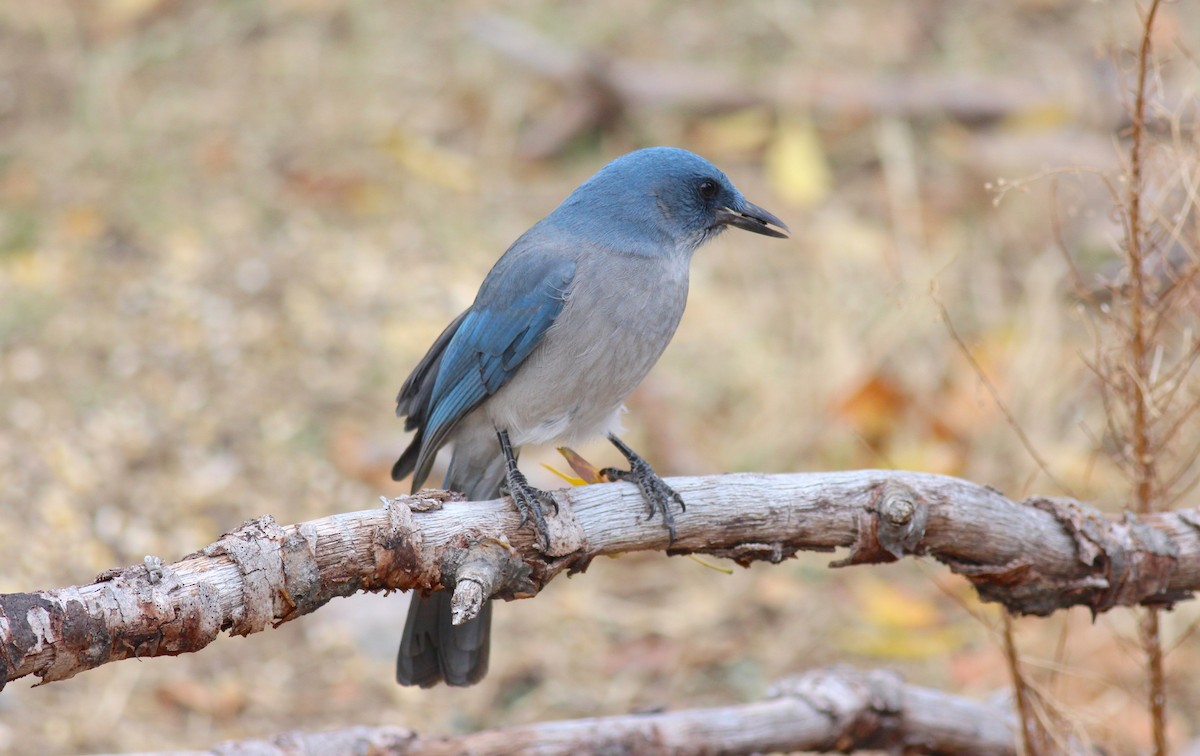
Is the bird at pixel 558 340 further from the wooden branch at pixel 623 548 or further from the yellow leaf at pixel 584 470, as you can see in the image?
the wooden branch at pixel 623 548

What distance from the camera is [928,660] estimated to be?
4695mm

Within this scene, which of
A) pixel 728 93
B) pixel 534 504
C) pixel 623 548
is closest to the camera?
pixel 534 504

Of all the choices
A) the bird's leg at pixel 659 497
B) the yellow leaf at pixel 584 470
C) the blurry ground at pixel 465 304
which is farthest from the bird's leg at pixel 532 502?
the blurry ground at pixel 465 304

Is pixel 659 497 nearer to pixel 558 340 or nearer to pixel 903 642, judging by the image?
pixel 558 340

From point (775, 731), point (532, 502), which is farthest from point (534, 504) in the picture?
point (775, 731)

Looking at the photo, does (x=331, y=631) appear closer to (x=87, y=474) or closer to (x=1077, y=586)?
Answer: (x=87, y=474)

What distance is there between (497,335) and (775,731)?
122 cm

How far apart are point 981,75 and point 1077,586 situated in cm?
478

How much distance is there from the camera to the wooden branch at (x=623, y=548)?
225 centimetres

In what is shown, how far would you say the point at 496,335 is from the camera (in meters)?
3.53

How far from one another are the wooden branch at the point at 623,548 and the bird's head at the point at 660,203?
0.93 m

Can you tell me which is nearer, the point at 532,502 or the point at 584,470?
the point at 532,502

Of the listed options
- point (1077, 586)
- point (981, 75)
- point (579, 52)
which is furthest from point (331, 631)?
point (981, 75)

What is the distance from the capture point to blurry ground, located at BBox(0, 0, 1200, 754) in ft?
14.9
